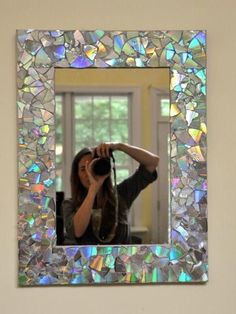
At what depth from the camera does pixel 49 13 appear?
1.23 m

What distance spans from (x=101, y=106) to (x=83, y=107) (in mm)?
49

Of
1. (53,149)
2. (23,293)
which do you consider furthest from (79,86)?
(23,293)

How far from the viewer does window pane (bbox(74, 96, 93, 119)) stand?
1.24m

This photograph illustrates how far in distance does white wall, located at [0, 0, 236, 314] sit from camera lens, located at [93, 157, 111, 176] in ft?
0.71

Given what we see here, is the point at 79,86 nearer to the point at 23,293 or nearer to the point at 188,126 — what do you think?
the point at 188,126

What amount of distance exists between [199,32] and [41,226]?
2.17 ft

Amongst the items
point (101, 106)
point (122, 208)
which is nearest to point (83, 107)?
point (101, 106)

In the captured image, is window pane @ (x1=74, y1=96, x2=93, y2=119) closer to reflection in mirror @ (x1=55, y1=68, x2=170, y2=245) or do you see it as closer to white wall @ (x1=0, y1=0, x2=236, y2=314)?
reflection in mirror @ (x1=55, y1=68, x2=170, y2=245)

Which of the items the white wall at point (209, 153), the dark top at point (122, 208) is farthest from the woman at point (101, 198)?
→ the white wall at point (209, 153)

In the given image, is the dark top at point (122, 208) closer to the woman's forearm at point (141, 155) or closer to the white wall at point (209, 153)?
the woman's forearm at point (141, 155)

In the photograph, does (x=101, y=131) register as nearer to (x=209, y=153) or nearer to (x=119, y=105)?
(x=119, y=105)

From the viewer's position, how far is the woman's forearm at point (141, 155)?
124 cm

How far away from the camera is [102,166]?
1.25 m

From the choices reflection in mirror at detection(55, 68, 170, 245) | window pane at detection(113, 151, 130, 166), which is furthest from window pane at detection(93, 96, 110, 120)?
window pane at detection(113, 151, 130, 166)
